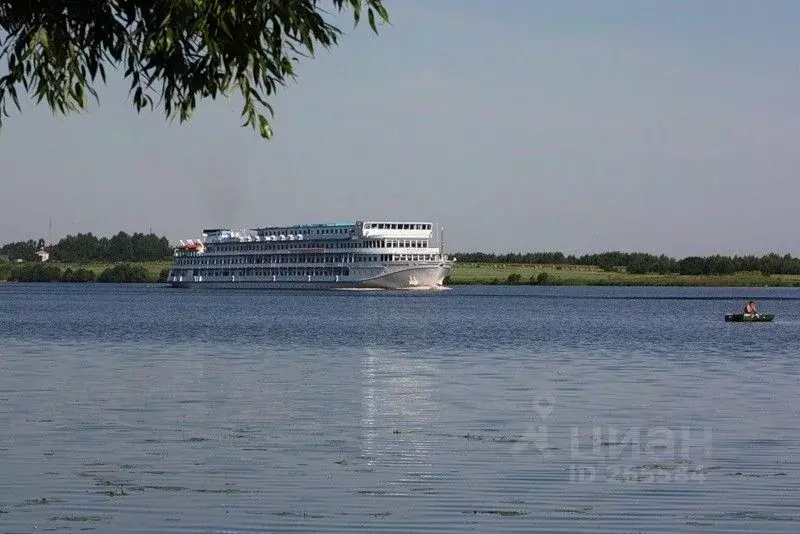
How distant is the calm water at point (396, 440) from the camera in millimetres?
19094

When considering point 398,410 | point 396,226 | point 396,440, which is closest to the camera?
point 396,440

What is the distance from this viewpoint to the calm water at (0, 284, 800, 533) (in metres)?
19.1

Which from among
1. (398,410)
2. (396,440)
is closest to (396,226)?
(398,410)

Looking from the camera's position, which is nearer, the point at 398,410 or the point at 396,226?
the point at 398,410

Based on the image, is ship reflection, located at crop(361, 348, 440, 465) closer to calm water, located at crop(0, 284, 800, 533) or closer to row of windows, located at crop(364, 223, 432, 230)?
calm water, located at crop(0, 284, 800, 533)

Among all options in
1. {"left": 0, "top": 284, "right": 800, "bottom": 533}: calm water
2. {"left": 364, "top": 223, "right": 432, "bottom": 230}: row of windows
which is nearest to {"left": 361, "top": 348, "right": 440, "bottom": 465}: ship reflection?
{"left": 0, "top": 284, "right": 800, "bottom": 533}: calm water

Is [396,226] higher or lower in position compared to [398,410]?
higher

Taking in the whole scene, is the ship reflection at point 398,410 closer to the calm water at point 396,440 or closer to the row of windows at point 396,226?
the calm water at point 396,440

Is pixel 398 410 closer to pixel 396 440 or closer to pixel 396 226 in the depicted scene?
pixel 396 440

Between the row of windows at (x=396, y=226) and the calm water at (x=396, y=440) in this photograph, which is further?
the row of windows at (x=396, y=226)

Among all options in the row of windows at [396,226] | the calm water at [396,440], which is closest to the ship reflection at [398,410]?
the calm water at [396,440]

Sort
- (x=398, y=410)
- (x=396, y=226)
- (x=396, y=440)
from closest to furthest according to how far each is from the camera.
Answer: (x=396, y=440)
(x=398, y=410)
(x=396, y=226)

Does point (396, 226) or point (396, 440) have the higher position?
point (396, 226)

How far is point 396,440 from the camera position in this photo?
1070 inches
